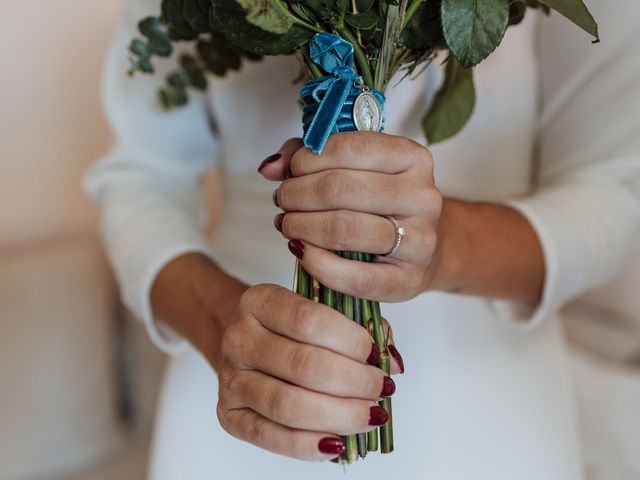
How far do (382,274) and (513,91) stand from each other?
15.3 inches

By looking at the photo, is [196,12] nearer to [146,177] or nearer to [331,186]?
[331,186]

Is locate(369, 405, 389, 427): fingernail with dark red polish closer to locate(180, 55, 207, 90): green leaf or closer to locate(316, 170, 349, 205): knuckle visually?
locate(316, 170, 349, 205): knuckle

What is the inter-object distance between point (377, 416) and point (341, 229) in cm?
13

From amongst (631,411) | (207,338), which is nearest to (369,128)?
(207,338)

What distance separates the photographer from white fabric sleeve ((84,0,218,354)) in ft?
2.49

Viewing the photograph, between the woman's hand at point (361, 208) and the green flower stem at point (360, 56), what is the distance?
0.19ft

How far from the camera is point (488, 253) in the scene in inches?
25.3

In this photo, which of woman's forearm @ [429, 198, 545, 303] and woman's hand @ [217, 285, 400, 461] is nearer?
woman's hand @ [217, 285, 400, 461]

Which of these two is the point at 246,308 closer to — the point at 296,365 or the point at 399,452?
the point at 296,365

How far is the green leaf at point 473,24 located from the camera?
443 millimetres

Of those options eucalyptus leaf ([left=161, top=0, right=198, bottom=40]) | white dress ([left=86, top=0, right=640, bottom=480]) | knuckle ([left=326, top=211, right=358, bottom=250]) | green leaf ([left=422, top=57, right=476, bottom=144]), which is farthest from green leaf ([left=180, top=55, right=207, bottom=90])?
knuckle ([left=326, top=211, right=358, bottom=250])

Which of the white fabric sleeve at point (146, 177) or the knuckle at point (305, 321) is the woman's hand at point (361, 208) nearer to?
the knuckle at point (305, 321)

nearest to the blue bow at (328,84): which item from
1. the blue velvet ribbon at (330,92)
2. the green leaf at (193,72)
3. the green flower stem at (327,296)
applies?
the blue velvet ribbon at (330,92)

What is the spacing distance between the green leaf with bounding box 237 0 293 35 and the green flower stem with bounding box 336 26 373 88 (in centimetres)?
5
